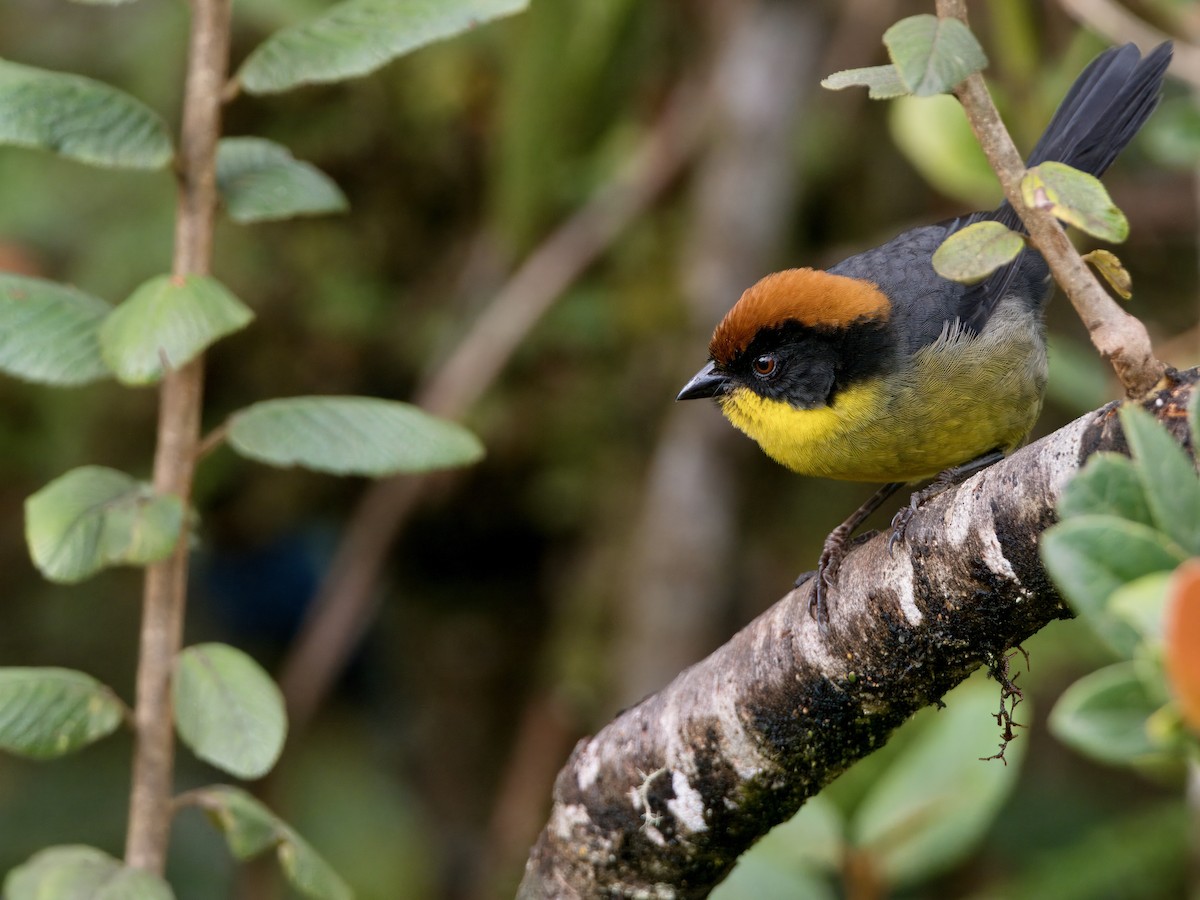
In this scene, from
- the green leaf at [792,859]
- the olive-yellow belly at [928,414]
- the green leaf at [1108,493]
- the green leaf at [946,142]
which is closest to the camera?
the green leaf at [1108,493]

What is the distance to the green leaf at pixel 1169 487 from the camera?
0.74 metres

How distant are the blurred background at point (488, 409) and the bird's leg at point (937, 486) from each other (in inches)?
50.5

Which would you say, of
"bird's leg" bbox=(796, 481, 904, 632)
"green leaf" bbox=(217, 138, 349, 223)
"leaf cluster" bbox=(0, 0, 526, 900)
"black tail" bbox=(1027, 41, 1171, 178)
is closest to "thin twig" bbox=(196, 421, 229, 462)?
"leaf cluster" bbox=(0, 0, 526, 900)

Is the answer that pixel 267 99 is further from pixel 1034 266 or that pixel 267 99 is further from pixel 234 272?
pixel 1034 266

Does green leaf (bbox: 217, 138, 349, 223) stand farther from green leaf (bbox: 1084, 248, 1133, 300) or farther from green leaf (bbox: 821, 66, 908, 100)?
green leaf (bbox: 1084, 248, 1133, 300)

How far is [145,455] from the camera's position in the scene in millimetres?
4246

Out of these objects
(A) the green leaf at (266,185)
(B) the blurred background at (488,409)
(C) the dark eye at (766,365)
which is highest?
(A) the green leaf at (266,185)

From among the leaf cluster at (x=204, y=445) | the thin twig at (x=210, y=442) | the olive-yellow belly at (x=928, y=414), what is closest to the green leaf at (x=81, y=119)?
the leaf cluster at (x=204, y=445)

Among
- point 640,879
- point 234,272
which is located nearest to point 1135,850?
point 640,879

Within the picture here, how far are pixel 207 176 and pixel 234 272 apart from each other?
2.67 m

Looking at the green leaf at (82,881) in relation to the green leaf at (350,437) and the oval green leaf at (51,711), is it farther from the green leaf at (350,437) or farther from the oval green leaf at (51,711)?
the green leaf at (350,437)

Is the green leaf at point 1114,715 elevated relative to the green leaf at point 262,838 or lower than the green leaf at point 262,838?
elevated

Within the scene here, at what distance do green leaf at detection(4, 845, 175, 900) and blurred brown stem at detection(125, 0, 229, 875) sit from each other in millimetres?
79

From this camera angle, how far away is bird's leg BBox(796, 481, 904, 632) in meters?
1.36
